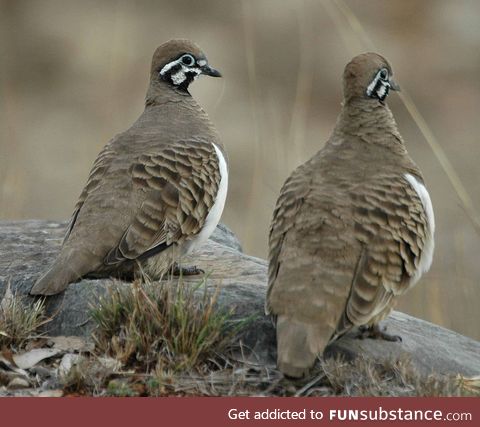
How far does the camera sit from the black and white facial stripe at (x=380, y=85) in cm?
747

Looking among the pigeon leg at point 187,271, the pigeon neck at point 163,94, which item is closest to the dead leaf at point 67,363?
the pigeon leg at point 187,271

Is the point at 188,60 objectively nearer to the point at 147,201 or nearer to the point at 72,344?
the point at 147,201

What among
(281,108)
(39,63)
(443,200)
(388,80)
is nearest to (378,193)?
(388,80)

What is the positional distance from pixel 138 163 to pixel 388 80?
172 centimetres

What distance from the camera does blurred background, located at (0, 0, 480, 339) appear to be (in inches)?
576

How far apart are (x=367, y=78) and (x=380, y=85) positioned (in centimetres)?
13

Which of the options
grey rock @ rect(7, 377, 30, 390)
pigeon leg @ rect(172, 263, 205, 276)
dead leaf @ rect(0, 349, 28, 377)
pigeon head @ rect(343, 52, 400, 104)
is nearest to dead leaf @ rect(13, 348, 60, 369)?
dead leaf @ rect(0, 349, 28, 377)

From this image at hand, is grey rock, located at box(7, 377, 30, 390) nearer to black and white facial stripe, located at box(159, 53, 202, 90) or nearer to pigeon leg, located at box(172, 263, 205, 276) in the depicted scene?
pigeon leg, located at box(172, 263, 205, 276)

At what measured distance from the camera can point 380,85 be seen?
7527mm

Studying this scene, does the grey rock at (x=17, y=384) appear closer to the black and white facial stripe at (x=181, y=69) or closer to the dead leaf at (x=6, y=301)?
the dead leaf at (x=6, y=301)

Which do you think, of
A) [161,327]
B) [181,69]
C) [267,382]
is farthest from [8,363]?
[181,69]

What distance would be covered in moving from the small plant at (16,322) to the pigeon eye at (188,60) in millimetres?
2626

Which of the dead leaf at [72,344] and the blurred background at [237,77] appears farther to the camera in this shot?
the blurred background at [237,77]

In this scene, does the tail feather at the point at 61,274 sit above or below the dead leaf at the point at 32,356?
above
